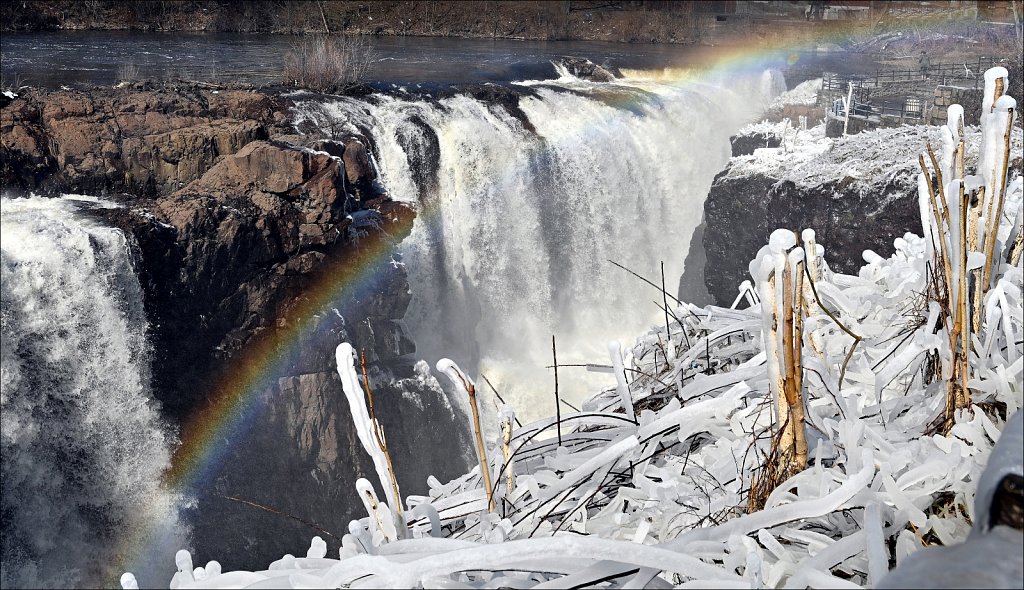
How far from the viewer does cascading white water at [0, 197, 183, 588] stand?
10422 mm

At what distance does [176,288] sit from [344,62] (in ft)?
24.6

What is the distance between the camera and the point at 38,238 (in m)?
10.4

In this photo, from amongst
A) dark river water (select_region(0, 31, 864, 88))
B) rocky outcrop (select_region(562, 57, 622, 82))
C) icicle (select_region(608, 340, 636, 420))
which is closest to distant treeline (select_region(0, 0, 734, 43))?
dark river water (select_region(0, 31, 864, 88))

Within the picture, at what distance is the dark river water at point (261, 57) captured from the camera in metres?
16.7

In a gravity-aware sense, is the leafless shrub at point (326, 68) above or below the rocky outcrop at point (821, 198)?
above

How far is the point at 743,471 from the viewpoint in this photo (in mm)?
1447

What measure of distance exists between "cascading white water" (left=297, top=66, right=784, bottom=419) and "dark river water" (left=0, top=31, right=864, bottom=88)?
2.58m

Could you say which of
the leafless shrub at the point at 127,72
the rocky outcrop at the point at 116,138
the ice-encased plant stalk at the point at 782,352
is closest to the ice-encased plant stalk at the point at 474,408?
the ice-encased plant stalk at the point at 782,352

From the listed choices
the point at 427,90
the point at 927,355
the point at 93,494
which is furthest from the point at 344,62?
the point at 927,355

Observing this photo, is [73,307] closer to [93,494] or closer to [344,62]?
[93,494]

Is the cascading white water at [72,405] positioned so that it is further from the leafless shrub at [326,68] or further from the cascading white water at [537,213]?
the leafless shrub at [326,68]

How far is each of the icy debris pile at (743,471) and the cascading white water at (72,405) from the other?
10272 mm

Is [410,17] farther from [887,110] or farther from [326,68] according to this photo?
[887,110]

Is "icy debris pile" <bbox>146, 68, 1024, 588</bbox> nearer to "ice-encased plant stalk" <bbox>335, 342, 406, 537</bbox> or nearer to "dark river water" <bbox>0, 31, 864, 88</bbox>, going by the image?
"ice-encased plant stalk" <bbox>335, 342, 406, 537</bbox>
